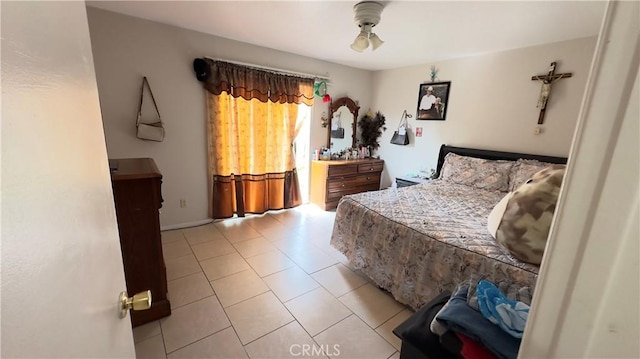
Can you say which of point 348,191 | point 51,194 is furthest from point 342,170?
point 51,194

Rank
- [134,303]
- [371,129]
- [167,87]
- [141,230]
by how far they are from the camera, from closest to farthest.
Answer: [134,303] → [141,230] → [167,87] → [371,129]

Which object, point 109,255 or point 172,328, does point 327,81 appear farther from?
point 109,255

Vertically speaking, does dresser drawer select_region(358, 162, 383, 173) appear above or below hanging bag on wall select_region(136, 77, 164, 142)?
below

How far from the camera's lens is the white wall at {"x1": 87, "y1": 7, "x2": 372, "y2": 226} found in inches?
99.7

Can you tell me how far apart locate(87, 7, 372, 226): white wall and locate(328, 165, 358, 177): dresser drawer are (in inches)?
63.0

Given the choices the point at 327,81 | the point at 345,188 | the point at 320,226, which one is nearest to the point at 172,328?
the point at 320,226

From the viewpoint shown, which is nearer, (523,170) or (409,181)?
(523,170)

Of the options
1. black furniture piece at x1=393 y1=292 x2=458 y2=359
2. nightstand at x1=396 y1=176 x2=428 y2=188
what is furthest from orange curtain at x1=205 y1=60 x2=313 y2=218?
black furniture piece at x1=393 y1=292 x2=458 y2=359

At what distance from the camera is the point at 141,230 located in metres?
1.63

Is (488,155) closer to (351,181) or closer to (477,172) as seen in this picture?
(477,172)

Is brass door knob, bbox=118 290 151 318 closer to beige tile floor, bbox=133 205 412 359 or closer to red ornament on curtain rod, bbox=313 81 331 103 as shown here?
beige tile floor, bbox=133 205 412 359

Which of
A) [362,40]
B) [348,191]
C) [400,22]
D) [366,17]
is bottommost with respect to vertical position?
[348,191]

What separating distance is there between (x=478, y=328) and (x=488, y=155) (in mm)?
2904

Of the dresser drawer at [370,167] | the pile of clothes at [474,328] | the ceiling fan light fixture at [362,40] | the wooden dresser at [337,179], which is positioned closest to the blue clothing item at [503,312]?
the pile of clothes at [474,328]
